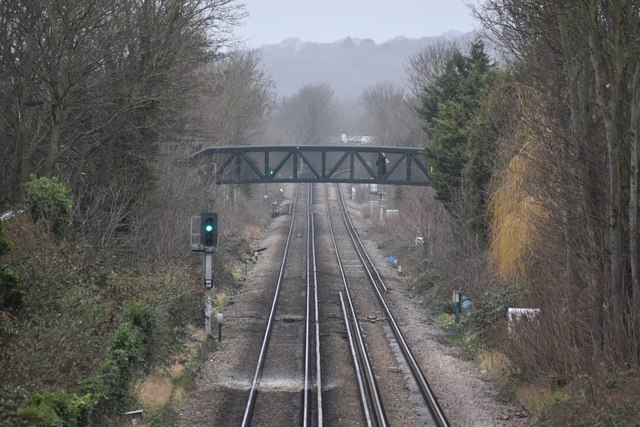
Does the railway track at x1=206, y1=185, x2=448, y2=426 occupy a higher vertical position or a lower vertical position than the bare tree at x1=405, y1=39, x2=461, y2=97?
lower

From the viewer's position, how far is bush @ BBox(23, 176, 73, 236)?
22859 millimetres

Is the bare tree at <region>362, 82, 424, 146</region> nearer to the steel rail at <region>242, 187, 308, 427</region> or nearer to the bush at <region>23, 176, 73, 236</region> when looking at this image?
the steel rail at <region>242, 187, 308, 427</region>

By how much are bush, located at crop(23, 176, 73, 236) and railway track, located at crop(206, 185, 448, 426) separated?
5.64m

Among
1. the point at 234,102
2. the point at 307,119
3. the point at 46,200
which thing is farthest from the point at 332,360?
the point at 307,119

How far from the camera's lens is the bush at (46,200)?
22.9 meters

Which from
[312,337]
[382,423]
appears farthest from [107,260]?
[382,423]

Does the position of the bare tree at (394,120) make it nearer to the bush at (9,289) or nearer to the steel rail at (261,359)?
the steel rail at (261,359)

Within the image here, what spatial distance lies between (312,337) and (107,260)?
5990mm

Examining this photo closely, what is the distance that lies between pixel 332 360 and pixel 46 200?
7757mm

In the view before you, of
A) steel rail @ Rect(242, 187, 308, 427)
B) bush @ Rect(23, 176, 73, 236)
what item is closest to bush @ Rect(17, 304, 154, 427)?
steel rail @ Rect(242, 187, 308, 427)

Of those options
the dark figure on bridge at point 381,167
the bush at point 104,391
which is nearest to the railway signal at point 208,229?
the bush at point 104,391

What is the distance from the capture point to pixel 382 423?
17.7 meters

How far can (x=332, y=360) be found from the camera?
77.5ft

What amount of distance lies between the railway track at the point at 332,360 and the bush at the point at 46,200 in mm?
5643
